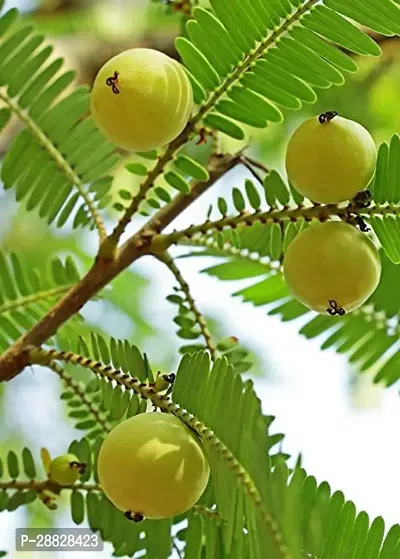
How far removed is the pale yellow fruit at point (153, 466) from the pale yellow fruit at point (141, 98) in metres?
0.19

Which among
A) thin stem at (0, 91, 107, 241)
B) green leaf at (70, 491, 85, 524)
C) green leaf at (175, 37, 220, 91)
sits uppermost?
thin stem at (0, 91, 107, 241)

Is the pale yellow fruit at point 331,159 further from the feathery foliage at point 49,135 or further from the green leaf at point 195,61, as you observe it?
the feathery foliage at point 49,135

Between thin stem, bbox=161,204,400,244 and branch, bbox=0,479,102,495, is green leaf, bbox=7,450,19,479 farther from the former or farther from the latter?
thin stem, bbox=161,204,400,244

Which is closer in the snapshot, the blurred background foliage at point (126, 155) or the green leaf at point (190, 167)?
the green leaf at point (190, 167)

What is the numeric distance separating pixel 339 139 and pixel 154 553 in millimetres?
369

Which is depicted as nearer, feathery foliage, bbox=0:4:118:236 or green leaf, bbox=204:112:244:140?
green leaf, bbox=204:112:244:140

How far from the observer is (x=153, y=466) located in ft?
1.62

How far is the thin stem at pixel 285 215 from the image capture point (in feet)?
1.90

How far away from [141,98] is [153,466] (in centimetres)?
23

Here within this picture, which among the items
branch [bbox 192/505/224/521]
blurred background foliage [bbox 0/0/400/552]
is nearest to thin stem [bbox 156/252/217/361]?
branch [bbox 192/505/224/521]

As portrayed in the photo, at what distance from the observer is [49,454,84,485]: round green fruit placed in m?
0.73

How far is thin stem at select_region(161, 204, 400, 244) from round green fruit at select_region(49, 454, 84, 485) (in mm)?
210

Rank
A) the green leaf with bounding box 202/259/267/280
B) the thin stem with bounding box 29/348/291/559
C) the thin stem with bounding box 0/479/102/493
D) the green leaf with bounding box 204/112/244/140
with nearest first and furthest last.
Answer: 1. the thin stem with bounding box 29/348/291/559
2. the green leaf with bounding box 204/112/244/140
3. the thin stem with bounding box 0/479/102/493
4. the green leaf with bounding box 202/259/267/280

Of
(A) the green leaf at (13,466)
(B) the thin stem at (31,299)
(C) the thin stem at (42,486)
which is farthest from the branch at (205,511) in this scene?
(B) the thin stem at (31,299)
